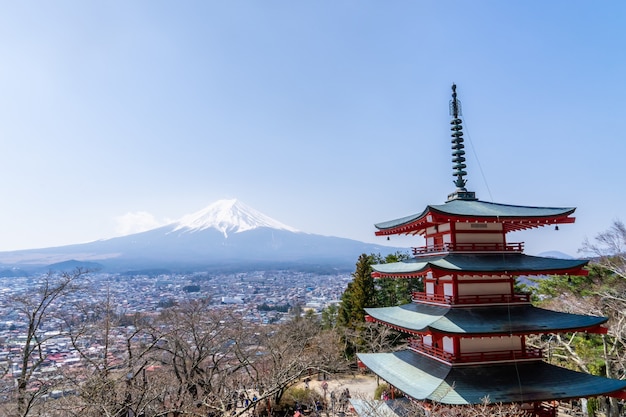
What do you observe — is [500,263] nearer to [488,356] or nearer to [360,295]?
[488,356]

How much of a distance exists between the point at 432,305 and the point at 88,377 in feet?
36.7

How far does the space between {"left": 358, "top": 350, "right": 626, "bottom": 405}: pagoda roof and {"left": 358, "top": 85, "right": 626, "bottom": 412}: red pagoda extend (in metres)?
0.03

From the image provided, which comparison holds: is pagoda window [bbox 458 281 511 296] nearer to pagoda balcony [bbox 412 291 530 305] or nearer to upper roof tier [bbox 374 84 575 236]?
pagoda balcony [bbox 412 291 530 305]

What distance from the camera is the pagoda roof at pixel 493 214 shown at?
11.3m

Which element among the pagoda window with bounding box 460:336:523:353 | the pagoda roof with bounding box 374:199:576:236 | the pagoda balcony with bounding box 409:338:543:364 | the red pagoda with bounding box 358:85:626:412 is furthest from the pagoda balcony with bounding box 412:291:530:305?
the pagoda roof with bounding box 374:199:576:236

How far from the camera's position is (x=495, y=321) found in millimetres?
11055

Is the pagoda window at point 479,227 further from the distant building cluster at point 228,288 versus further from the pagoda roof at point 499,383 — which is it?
the distant building cluster at point 228,288

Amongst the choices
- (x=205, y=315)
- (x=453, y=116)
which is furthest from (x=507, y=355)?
(x=205, y=315)

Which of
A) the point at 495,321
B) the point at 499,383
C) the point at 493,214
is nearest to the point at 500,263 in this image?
the point at 493,214

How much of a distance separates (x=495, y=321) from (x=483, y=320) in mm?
334

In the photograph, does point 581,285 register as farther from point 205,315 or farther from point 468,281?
point 205,315

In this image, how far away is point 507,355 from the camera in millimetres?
11344

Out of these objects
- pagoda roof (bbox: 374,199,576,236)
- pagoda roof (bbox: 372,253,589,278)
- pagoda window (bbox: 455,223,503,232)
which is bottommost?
pagoda roof (bbox: 372,253,589,278)

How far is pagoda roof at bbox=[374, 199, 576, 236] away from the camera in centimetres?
1134
